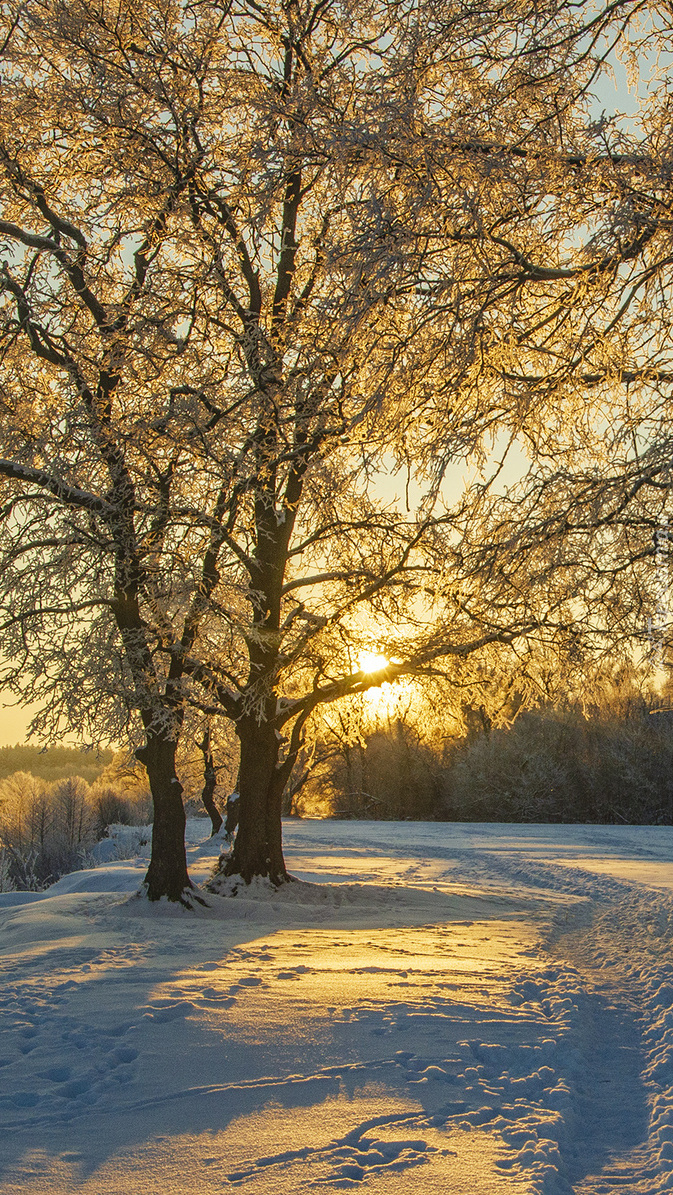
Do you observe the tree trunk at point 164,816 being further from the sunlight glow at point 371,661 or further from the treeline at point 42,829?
the treeline at point 42,829

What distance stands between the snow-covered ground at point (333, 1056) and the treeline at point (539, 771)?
806 inches

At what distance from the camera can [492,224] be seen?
20.4 feet

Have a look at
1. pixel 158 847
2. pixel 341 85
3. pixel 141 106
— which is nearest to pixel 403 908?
pixel 158 847

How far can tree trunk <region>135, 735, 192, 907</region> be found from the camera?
1110 centimetres

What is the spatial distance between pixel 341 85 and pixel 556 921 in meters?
9.29

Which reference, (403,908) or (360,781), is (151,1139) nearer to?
(403,908)

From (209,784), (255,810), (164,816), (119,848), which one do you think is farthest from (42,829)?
(164,816)

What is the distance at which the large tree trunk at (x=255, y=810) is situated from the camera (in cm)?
1248

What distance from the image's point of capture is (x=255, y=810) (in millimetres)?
12539

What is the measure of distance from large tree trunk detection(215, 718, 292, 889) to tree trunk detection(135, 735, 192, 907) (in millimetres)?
1311

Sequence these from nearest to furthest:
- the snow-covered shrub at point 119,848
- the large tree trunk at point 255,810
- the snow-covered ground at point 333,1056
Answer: the snow-covered ground at point 333,1056
the large tree trunk at point 255,810
the snow-covered shrub at point 119,848

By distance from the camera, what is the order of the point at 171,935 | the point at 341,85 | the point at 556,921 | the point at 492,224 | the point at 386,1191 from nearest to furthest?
the point at 386,1191
the point at 492,224
the point at 341,85
the point at 171,935
the point at 556,921

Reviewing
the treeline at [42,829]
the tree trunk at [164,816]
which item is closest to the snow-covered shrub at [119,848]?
the treeline at [42,829]

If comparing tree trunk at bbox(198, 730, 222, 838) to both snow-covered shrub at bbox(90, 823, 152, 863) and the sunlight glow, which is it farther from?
the sunlight glow
